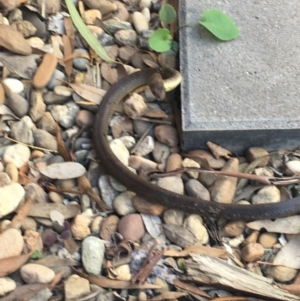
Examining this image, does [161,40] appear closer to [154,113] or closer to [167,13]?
[167,13]

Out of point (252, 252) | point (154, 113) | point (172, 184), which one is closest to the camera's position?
point (252, 252)

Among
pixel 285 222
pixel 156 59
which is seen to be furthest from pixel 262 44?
pixel 285 222

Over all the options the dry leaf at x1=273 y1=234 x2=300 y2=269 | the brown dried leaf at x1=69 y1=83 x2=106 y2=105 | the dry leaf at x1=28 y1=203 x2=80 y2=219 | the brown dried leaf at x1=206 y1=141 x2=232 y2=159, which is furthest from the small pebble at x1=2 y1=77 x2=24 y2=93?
the dry leaf at x1=273 y1=234 x2=300 y2=269

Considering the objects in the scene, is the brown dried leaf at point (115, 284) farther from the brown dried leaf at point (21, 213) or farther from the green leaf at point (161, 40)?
the green leaf at point (161, 40)

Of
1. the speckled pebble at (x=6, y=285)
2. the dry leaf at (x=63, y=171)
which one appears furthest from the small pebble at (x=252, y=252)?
the speckled pebble at (x=6, y=285)

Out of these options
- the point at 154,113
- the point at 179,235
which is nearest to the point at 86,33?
the point at 154,113

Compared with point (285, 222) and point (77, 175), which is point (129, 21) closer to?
point (77, 175)
